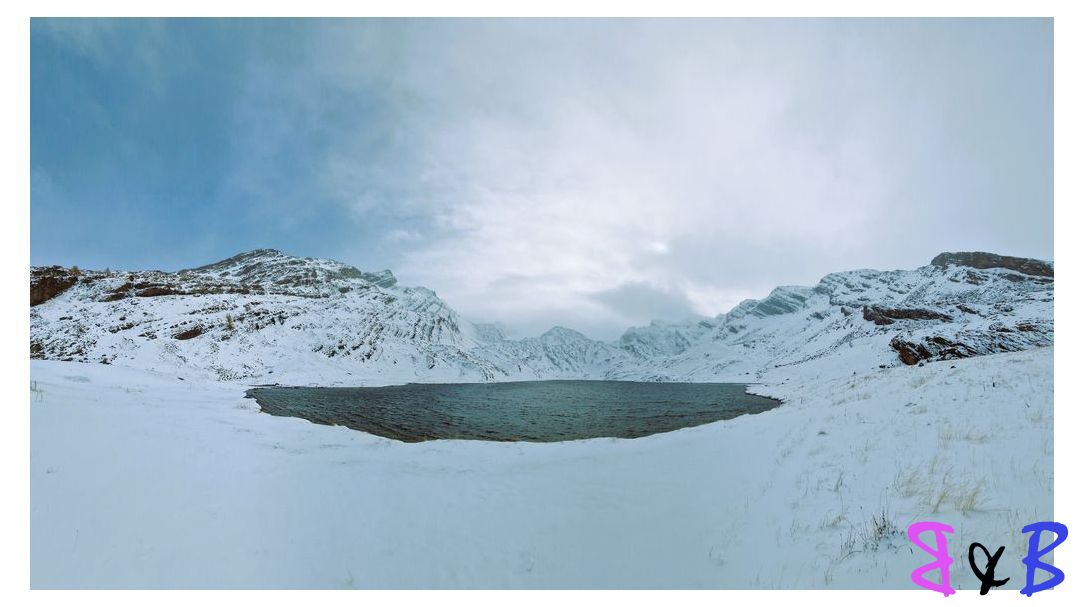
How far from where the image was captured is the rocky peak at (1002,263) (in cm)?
15662

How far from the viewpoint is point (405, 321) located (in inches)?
3927

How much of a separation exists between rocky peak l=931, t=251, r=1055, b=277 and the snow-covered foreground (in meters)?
231

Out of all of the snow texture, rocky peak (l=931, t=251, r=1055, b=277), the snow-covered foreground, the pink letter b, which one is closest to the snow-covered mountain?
the snow texture

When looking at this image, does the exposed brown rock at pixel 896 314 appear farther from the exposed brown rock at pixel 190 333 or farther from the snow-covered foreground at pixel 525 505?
the exposed brown rock at pixel 190 333

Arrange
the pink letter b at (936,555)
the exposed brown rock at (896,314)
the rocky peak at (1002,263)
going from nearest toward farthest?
the pink letter b at (936,555) < the exposed brown rock at (896,314) < the rocky peak at (1002,263)

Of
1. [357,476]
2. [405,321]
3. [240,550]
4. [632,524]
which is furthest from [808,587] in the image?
[405,321]

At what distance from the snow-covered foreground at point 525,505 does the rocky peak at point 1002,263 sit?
230962 millimetres

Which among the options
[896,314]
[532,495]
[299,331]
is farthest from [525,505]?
[896,314]

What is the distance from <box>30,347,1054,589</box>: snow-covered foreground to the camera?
5.43 m

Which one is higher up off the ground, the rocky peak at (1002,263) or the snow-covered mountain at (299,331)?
the rocky peak at (1002,263)

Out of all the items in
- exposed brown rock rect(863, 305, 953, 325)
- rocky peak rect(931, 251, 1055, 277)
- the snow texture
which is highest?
rocky peak rect(931, 251, 1055, 277)

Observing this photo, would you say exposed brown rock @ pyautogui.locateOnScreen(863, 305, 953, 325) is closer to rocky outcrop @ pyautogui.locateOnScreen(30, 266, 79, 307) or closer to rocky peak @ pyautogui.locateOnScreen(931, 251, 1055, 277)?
rocky peak @ pyautogui.locateOnScreen(931, 251, 1055, 277)

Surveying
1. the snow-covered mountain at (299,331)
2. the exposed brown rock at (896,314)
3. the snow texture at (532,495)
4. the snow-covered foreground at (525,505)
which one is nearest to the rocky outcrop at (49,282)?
the snow-covered mountain at (299,331)

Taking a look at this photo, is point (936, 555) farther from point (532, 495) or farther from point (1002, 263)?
point (1002, 263)
